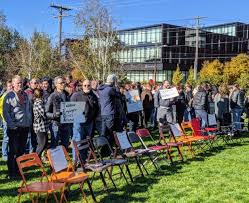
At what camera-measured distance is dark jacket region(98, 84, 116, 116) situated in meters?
11.2

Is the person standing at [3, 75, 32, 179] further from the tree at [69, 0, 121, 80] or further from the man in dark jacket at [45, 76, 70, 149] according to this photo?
the tree at [69, 0, 121, 80]

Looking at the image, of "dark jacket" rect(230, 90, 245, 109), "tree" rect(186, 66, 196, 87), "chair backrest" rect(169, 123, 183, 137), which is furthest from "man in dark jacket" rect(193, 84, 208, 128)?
"tree" rect(186, 66, 196, 87)

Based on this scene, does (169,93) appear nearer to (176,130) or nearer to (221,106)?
(176,130)

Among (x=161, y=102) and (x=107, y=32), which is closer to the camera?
(x=161, y=102)

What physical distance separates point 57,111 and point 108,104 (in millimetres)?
1301

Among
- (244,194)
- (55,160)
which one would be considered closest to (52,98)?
(55,160)

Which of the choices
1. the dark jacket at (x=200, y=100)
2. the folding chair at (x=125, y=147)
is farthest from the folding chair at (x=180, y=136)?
the dark jacket at (x=200, y=100)

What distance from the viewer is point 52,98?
10.5 m

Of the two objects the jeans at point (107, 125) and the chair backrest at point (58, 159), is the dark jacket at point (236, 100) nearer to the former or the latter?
the jeans at point (107, 125)

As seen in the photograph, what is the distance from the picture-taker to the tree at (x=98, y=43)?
37594 mm

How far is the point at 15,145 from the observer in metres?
9.22

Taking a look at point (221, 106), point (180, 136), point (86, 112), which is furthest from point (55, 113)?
point (221, 106)

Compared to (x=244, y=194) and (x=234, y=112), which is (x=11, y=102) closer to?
(x=244, y=194)

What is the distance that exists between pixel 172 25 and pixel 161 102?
69691mm
